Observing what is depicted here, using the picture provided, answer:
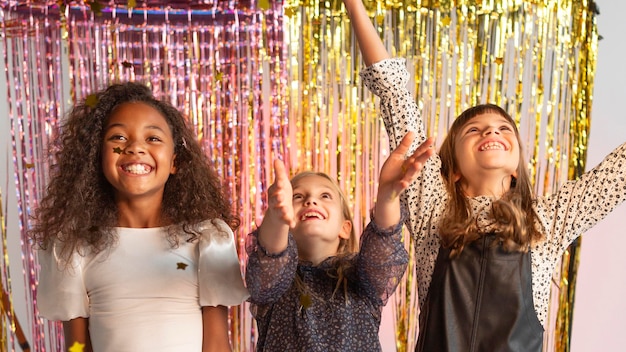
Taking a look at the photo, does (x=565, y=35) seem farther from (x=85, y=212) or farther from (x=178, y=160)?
(x=85, y=212)

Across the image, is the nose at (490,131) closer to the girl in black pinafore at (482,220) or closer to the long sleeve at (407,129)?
the girl in black pinafore at (482,220)

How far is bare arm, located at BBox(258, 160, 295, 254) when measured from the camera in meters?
1.47

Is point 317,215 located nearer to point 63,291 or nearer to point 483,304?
point 483,304

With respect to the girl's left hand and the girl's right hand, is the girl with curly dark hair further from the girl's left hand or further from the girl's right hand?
the girl's left hand

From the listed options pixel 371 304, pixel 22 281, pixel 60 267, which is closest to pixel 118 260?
pixel 60 267

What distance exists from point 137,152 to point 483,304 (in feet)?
2.28

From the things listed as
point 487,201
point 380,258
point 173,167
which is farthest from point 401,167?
point 173,167

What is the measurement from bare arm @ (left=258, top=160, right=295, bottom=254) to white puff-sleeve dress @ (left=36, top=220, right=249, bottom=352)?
0.16 meters

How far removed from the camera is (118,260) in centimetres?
167

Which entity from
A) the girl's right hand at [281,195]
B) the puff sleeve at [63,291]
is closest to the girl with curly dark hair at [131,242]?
the puff sleeve at [63,291]

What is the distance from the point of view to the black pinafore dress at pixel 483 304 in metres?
1.62

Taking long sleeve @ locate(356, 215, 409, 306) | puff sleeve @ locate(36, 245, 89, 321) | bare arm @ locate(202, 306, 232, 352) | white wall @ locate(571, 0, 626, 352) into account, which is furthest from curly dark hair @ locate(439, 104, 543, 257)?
white wall @ locate(571, 0, 626, 352)

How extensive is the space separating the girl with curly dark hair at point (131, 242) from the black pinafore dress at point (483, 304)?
0.37m

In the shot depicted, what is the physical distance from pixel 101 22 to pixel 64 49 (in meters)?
0.13
